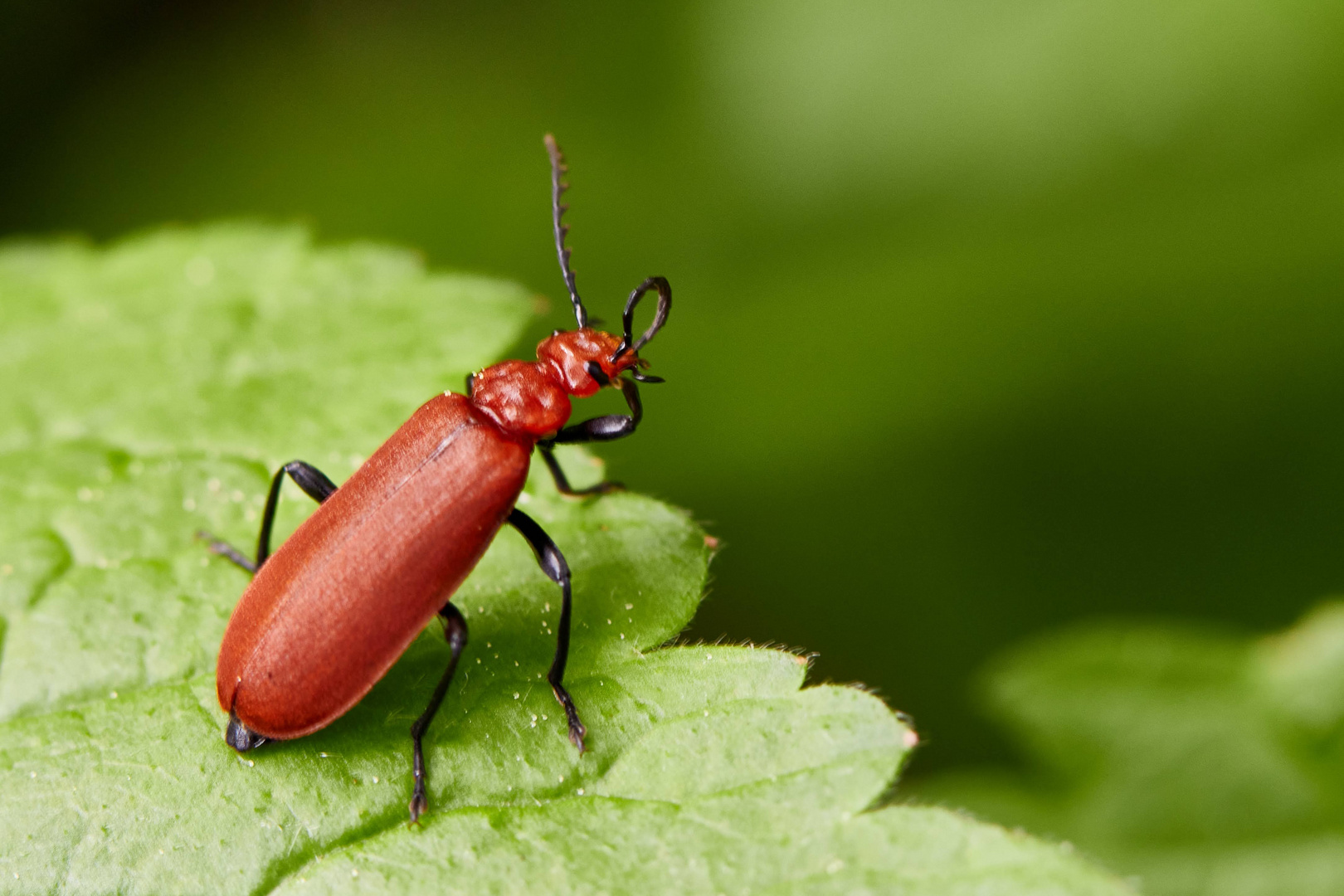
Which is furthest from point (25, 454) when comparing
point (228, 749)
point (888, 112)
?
point (888, 112)

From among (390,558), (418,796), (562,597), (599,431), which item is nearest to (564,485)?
(599,431)

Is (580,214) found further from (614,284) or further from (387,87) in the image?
(387,87)

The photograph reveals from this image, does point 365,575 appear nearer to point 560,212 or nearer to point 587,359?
point 587,359


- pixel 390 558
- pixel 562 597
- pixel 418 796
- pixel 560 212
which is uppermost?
pixel 560 212

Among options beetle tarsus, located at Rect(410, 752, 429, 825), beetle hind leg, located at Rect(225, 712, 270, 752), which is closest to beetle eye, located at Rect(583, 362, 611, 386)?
beetle tarsus, located at Rect(410, 752, 429, 825)

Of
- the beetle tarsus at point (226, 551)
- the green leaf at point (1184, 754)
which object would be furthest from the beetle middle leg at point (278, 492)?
the green leaf at point (1184, 754)

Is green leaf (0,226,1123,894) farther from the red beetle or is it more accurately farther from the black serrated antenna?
the black serrated antenna
